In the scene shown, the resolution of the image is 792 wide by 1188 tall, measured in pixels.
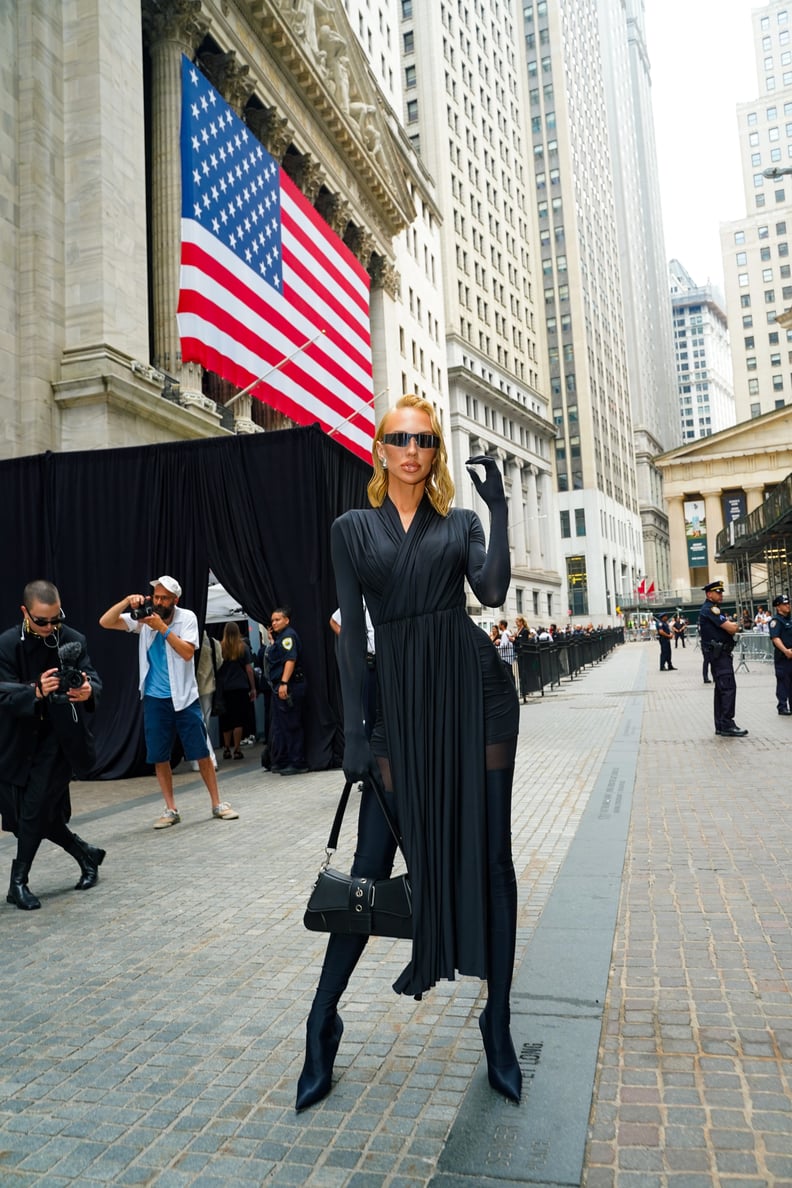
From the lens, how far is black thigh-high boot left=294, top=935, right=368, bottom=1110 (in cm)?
277

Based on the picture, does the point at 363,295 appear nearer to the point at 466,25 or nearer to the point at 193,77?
the point at 193,77

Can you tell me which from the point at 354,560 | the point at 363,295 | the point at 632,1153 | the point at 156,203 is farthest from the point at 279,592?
the point at 363,295

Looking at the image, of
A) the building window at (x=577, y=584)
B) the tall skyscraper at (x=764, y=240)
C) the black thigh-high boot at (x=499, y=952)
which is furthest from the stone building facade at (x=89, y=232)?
the tall skyscraper at (x=764, y=240)

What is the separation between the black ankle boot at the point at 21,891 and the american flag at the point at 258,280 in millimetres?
15131

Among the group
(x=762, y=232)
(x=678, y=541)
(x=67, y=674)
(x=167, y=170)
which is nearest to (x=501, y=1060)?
(x=67, y=674)

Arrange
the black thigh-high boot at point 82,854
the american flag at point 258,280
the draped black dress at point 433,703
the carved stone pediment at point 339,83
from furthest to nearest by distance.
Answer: the carved stone pediment at point 339,83, the american flag at point 258,280, the black thigh-high boot at point 82,854, the draped black dress at point 433,703

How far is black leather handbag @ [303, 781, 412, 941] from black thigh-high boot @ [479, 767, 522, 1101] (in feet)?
0.89

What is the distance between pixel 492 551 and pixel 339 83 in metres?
34.1

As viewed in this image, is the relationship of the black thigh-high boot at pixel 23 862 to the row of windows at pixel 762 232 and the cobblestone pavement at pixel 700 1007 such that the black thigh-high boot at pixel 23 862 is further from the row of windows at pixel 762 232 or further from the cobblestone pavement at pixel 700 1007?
the row of windows at pixel 762 232

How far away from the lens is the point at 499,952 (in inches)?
107

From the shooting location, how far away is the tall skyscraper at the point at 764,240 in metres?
122

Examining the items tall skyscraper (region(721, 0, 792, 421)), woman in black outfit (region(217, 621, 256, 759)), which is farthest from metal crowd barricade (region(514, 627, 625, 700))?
tall skyscraper (region(721, 0, 792, 421))

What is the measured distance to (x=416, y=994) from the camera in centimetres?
268

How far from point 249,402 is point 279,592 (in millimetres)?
15263
